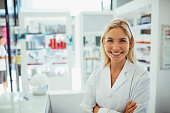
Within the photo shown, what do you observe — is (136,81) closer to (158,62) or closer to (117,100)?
(117,100)

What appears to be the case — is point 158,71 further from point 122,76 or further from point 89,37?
point 89,37

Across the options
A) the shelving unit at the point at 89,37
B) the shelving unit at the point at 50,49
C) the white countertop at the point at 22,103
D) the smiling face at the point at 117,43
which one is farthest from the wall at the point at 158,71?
the shelving unit at the point at 50,49

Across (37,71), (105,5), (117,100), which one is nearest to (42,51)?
(37,71)

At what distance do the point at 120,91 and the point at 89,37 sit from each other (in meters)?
2.57

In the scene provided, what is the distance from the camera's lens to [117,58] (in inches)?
45.2

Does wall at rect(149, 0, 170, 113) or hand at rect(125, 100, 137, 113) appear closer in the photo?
hand at rect(125, 100, 137, 113)

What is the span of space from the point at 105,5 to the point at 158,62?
7.46 feet

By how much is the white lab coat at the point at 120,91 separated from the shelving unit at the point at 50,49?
234 centimetres

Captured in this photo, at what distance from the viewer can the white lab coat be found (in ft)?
3.79

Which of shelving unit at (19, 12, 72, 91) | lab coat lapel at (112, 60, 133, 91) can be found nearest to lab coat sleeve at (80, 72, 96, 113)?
lab coat lapel at (112, 60, 133, 91)

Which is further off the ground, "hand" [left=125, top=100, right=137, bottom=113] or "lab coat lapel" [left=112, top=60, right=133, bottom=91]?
"lab coat lapel" [left=112, top=60, right=133, bottom=91]

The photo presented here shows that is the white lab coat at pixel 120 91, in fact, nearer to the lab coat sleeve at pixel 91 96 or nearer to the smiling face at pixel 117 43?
the lab coat sleeve at pixel 91 96

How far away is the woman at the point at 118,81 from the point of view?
114 centimetres

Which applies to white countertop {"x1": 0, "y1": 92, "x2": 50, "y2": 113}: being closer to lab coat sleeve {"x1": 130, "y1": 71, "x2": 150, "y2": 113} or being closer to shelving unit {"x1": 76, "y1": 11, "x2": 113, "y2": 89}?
lab coat sleeve {"x1": 130, "y1": 71, "x2": 150, "y2": 113}
